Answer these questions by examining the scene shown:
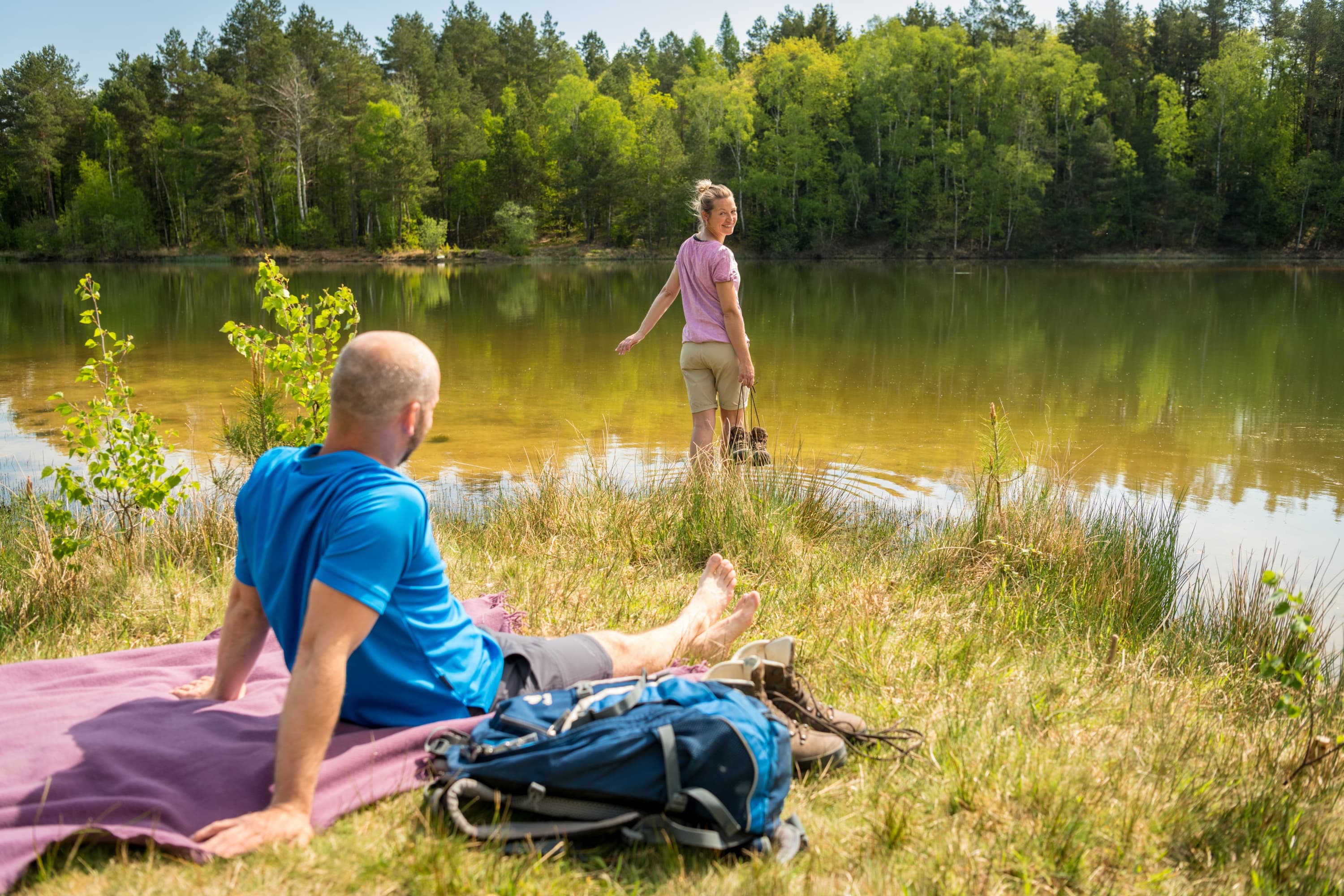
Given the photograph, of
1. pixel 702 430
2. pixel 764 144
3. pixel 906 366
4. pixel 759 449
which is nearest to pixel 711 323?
pixel 702 430

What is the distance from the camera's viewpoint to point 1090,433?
1048cm

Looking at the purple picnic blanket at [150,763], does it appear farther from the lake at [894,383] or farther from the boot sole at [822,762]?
the lake at [894,383]

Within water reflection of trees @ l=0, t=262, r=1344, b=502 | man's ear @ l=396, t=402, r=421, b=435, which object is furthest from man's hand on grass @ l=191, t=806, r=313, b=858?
water reflection of trees @ l=0, t=262, r=1344, b=502

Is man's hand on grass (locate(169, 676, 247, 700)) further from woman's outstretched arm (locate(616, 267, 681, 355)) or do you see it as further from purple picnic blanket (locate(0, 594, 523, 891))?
A: woman's outstretched arm (locate(616, 267, 681, 355))

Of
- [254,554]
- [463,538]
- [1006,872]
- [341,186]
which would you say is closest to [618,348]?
[463,538]

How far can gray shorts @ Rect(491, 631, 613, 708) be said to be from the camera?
299 centimetres

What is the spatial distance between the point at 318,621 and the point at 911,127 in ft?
190

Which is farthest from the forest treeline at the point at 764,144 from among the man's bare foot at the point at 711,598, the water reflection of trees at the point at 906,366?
the man's bare foot at the point at 711,598

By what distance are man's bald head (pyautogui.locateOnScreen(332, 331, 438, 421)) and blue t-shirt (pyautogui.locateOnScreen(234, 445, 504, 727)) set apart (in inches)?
4.9

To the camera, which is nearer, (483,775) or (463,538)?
(483,775)

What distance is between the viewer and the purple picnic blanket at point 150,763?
2.42 m

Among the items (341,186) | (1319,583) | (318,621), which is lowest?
Result: (1319,583)

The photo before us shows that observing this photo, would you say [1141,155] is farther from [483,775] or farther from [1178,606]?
[483,775]

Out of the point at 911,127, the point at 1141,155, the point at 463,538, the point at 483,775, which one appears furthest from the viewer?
the point at 911,127
